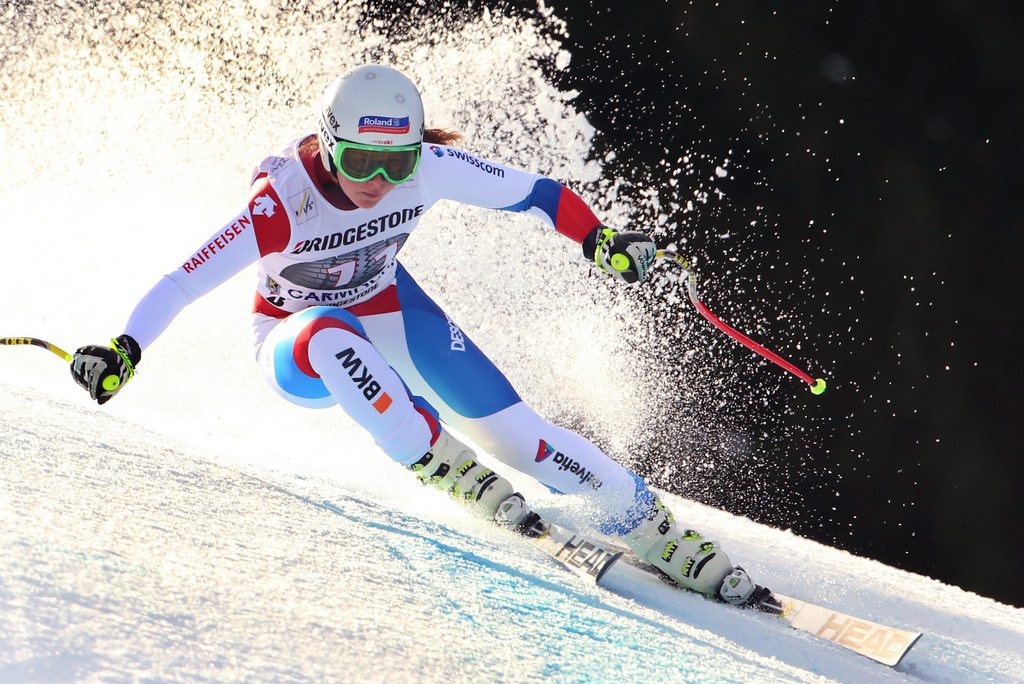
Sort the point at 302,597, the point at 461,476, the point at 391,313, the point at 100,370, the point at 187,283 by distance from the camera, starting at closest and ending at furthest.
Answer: the point at 302,597, the point at 100,370, the point at 187,283, the point at 461,476, the point at 391,313

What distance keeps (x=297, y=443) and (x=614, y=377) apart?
1.48 m

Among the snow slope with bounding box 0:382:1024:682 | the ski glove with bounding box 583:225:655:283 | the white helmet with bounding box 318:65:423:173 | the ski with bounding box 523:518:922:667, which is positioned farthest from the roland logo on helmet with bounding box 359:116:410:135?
the ski with bounding box 523:518:922:667

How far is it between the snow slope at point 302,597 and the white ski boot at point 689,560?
8cm

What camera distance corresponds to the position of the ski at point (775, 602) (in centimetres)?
216

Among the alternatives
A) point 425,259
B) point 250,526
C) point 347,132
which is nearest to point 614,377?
point 425,259

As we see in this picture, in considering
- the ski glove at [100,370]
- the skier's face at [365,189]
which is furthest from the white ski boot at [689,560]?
the ski glove at [100,370]

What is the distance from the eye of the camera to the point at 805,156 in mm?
4262

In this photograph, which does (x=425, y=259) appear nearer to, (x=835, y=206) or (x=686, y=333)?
(x=686, y=333)

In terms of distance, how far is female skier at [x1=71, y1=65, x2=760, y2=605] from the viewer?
6.88 ft

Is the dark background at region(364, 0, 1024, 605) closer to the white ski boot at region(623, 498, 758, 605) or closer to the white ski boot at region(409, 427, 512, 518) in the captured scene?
the white ski boot at region(623, 498, 758, 605)

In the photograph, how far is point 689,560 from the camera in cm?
241

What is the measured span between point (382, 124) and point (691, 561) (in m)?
1.28

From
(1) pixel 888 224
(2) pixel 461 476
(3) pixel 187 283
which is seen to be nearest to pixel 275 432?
(2) pixel 461 476

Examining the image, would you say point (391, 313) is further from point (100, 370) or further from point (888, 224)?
point (888, 224)
